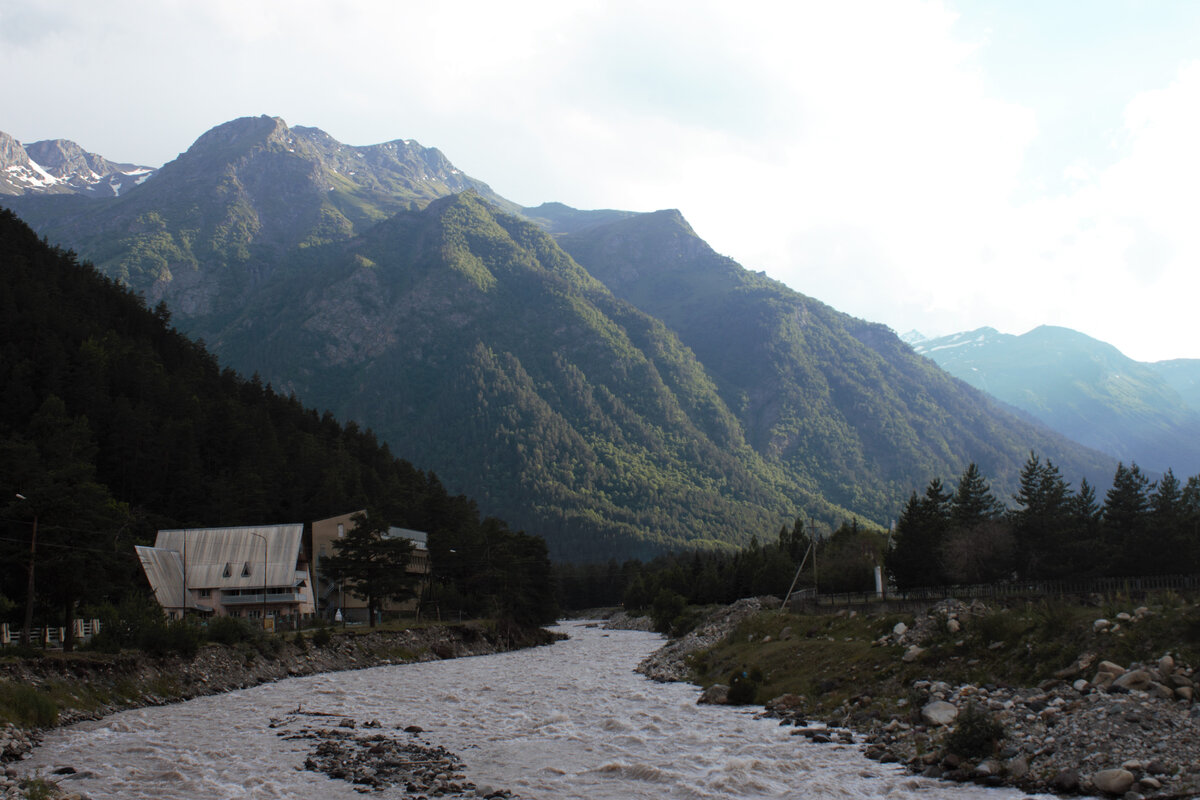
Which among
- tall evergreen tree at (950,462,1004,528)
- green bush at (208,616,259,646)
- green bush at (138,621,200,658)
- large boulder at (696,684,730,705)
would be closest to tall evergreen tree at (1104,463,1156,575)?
tall evergreen tree at (950,462,1004,528)

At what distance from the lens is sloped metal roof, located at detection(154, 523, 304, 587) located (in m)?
86.8

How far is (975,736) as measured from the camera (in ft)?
91.7

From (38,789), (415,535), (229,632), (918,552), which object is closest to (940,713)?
(38,789)

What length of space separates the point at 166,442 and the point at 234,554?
22012mm

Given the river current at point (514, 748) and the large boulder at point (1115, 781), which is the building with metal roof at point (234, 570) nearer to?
the river current at point (514, 748)

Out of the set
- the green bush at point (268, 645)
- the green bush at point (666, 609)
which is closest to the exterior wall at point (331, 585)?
the green bush at point (268, 645)

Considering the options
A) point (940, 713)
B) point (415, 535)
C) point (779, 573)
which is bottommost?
point (779, 573)

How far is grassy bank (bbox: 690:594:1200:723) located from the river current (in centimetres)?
392

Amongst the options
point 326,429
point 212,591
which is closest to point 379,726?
point 212,591

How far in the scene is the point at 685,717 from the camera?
4238 centimetres

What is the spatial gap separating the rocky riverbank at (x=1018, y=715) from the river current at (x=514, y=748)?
1469 mm

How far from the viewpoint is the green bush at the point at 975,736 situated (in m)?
27.7

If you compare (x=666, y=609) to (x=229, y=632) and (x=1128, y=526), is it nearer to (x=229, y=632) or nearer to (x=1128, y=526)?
(x=1128, y=526)

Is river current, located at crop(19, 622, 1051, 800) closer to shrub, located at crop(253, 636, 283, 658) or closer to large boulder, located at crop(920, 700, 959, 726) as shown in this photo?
large boulder, located at crop(920, 700, 959, 726)
